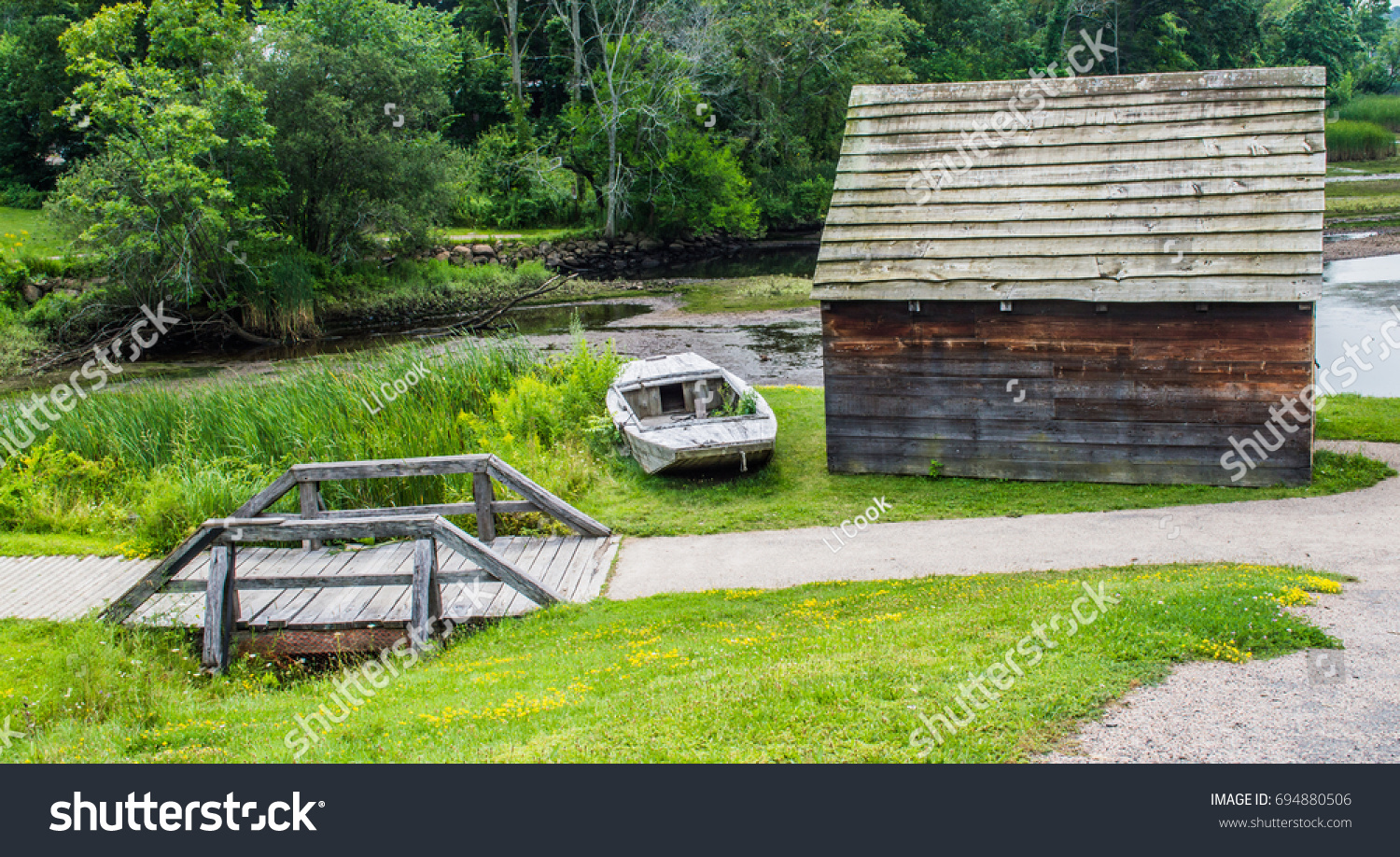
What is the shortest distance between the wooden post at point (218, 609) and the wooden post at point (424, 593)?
1681mm

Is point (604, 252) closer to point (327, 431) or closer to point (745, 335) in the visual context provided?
point (745, 335)

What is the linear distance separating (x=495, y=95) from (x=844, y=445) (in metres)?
46.2

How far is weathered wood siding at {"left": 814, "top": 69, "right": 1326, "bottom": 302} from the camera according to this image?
13.6 metres

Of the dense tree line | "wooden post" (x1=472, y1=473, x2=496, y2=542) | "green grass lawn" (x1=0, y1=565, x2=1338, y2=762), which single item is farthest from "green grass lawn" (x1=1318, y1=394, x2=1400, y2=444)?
the dense tree line

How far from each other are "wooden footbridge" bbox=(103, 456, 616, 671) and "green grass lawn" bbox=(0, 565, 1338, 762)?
15.9 inches

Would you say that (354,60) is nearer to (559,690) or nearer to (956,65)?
(559,690)

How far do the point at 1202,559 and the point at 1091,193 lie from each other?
5.75m

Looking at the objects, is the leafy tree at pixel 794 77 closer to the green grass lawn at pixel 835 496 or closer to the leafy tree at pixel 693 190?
the leafy tree at pixel 693 190

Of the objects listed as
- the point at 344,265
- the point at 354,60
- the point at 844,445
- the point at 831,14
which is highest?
the point at 831,14

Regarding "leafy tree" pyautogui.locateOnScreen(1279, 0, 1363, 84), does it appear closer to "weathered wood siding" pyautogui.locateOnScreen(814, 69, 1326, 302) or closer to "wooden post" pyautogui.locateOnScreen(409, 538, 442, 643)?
"weathered wood siding" pyautogui.locateOnScreen(814, 69, 1326, 302)

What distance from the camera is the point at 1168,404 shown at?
1395 centimetres

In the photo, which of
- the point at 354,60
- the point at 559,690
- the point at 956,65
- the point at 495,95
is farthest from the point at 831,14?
the point at 559,690

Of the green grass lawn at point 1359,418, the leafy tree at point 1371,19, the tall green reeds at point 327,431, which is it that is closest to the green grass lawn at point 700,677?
the tall green reeds at point 327,431

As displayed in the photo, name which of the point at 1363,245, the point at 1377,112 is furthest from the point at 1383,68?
the point at 1363,245
